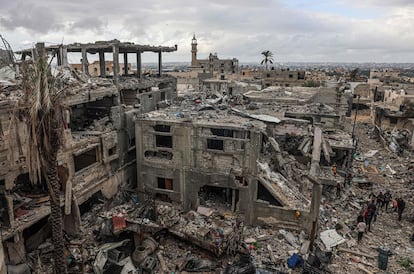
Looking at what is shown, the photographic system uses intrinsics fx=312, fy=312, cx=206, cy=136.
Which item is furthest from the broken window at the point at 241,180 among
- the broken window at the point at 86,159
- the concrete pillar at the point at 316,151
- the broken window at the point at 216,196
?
the broken window at the point at 86,159

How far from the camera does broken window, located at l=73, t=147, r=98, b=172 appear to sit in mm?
17156

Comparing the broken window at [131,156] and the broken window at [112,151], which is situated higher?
the broken window at [112,151]

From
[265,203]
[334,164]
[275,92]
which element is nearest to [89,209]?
[265,203]

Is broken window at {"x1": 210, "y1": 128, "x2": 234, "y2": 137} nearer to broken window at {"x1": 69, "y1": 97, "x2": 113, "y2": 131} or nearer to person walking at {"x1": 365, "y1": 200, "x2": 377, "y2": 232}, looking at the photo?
broken window at {"x1": 69, "y1": 97, "x2": 113, "y2": 131}

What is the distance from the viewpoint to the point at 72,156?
592 inches

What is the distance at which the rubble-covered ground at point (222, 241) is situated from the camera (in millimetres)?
13242

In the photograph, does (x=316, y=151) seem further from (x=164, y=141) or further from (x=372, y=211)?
(x=164, y=141)

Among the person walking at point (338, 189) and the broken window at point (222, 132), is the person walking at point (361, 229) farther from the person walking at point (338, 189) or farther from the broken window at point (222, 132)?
the broken window at point (222, 132)

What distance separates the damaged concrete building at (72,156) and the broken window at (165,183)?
2321 millimetres

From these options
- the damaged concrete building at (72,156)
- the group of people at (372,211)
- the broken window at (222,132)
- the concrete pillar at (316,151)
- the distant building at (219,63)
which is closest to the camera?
the damaged concrete building at (72,156)

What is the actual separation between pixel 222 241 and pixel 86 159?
9.08 metres

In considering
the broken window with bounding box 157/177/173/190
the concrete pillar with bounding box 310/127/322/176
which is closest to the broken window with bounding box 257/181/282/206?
the concrete pillar with bounding box 310/127/322/176

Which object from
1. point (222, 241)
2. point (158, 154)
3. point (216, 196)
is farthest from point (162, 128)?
point (222, 241)

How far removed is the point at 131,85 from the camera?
2495 centimetres
